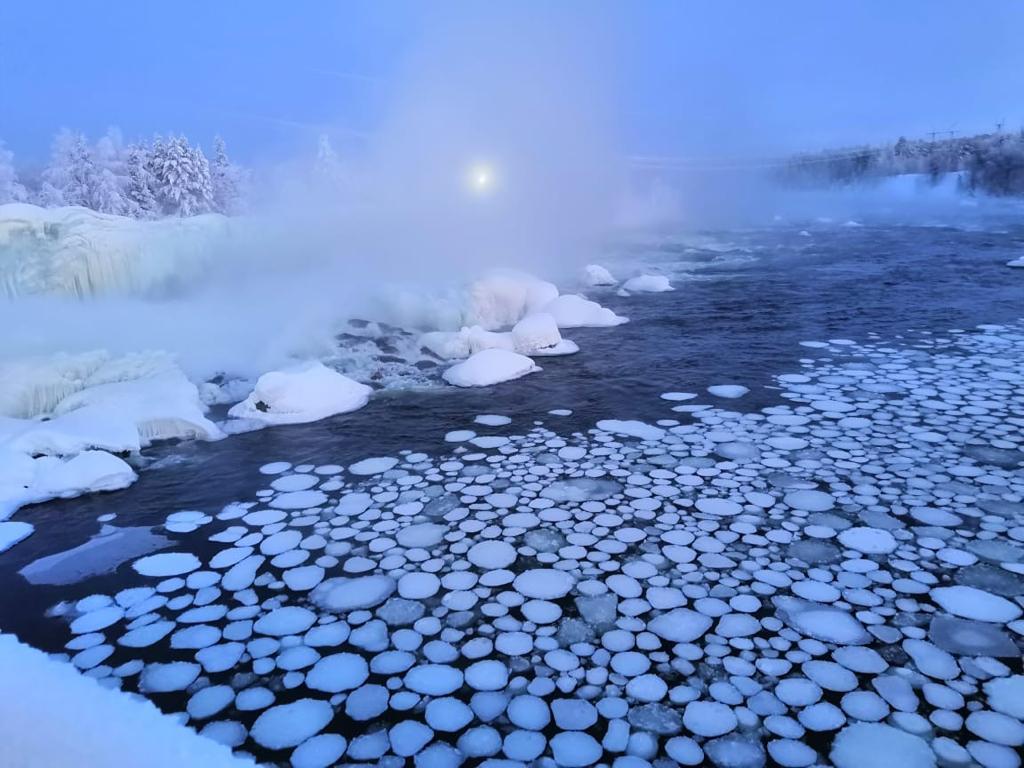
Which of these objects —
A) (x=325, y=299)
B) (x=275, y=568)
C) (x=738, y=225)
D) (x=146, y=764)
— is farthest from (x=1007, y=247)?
(x=146, y=764)

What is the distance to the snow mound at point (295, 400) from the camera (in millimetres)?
5777

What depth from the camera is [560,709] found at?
7.99 ft

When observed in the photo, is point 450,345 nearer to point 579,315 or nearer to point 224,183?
point 579,315

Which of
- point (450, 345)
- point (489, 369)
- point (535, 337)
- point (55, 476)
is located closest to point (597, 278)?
point (535, 337)

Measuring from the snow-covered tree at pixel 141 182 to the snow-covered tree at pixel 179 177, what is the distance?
0.12 metres

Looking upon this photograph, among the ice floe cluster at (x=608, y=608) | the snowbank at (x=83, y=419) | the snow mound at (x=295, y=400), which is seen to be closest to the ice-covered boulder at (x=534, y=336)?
the snow mound at (x=295, y=400)

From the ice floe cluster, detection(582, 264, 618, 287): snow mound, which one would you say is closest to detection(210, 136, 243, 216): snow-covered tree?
detection(582, 264, 618, 287): snow mound

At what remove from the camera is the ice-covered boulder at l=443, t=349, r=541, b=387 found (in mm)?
6680

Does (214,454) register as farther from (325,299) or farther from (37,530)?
(325,299)

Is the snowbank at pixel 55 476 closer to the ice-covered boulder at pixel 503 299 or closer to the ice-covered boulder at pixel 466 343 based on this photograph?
the ice-covered boulder at pixel 466 343

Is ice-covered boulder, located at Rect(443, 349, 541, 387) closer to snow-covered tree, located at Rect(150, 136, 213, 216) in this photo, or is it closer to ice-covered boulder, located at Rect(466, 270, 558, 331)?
ice-covered boulder, located at Rect(466, 270, 558, 331)

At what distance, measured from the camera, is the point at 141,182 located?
Result: 13703 millimetres

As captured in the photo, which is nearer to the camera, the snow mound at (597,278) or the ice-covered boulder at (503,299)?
the ice-covered boulder at (503,299)

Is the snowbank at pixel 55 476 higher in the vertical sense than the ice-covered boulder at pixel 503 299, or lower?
lower
